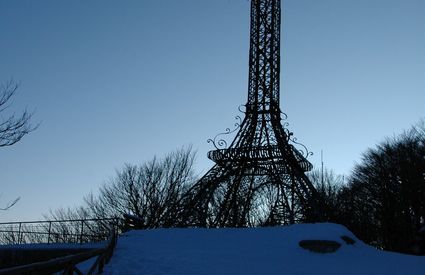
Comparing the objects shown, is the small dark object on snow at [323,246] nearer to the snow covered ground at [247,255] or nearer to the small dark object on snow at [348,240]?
the snow covered ground at [247,255]

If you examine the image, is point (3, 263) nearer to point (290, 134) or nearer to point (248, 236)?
point (248, 236)

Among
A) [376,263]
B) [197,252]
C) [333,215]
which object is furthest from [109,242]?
[333,215]

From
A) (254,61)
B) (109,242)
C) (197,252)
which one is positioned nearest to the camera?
(109,242)

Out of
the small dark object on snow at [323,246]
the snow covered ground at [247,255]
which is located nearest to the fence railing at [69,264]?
the snow covered ground at [247,255]

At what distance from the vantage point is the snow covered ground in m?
11.8

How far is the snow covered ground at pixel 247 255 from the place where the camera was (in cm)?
1179

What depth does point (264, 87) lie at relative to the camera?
2138 centimetres

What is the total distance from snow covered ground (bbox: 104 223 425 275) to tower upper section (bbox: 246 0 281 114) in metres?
7.00

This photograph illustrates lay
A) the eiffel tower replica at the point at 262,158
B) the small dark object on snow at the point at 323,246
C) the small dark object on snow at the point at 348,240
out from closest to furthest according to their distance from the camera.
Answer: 1. the small dark object on snow at the point at 323,246
2. the small dark object on snow at the point at 348,240
3. the eiffel tower replica at the point at 262,158

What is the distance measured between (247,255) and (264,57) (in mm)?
11047

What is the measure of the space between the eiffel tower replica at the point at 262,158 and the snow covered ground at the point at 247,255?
349cm

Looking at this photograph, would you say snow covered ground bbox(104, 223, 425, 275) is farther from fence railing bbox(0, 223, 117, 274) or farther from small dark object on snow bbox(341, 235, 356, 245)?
fence railing bbox(0, 223, 117, 274)

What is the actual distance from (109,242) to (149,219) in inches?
768

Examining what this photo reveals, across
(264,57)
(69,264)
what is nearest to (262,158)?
(264,57)
